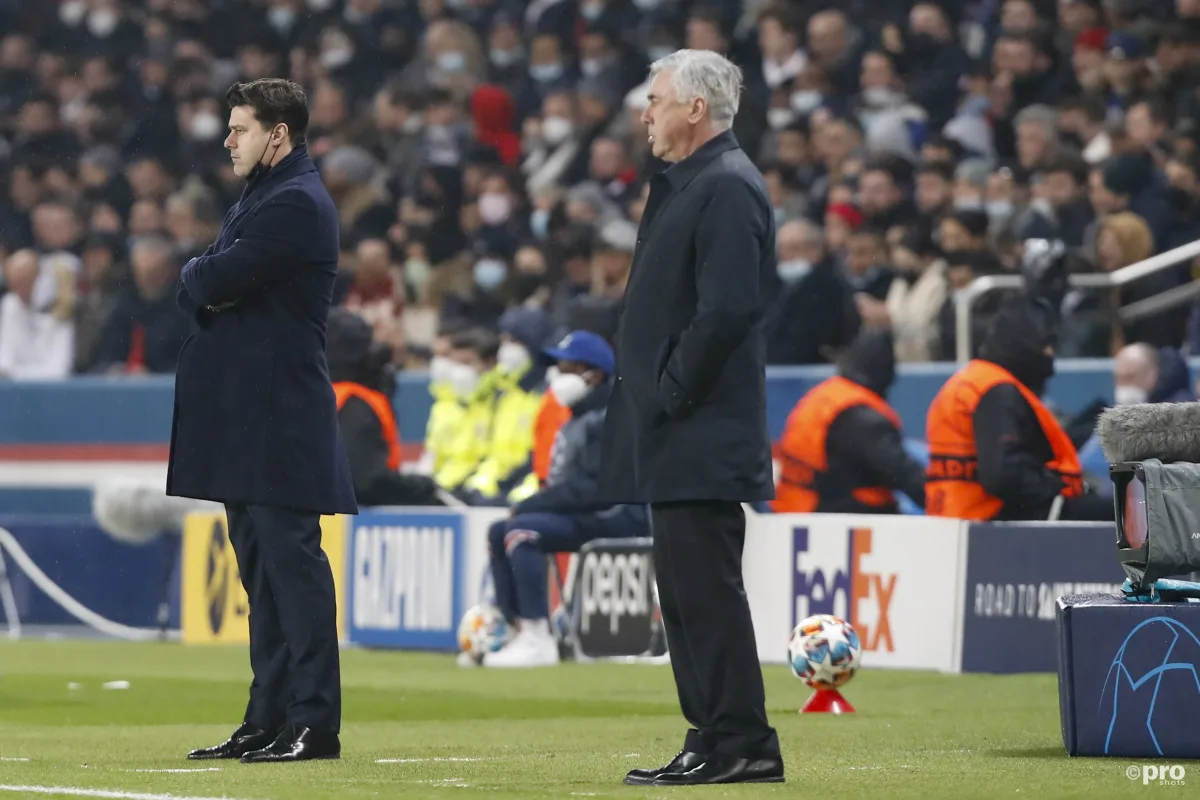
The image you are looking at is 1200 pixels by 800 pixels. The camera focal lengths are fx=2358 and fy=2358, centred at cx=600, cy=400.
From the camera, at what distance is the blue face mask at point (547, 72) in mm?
22938

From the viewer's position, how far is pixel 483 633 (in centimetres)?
1426

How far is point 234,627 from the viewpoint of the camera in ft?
54.5

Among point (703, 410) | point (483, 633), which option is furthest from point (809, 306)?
point (703, 410)

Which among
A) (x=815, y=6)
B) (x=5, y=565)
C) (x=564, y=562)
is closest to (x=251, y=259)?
(x=564, y=562)

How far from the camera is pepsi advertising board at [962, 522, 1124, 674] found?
1266 cm

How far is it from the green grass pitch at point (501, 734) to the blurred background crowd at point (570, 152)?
400 cm

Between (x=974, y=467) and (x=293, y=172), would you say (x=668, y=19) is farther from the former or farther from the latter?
(x=293, y=172)

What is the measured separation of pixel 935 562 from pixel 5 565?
8876 mm

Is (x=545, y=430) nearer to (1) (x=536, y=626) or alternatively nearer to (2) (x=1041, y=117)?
(1) (x=536, y=626)

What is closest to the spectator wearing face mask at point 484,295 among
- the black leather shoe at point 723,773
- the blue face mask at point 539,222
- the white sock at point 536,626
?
the blue face mask at point 539,222

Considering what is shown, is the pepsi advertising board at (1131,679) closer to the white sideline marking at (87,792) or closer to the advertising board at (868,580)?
the white sideline marking at (87,792)

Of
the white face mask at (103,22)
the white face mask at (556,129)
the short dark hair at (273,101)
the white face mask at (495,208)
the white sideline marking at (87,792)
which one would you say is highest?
the white face mask at (103,22)

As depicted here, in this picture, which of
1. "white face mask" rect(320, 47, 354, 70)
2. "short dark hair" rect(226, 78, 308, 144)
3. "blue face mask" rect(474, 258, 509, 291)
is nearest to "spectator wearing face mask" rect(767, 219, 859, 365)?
"blue face mask" rect(474, 258, 509, 291)

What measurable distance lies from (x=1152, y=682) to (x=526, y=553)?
7.05 meters
